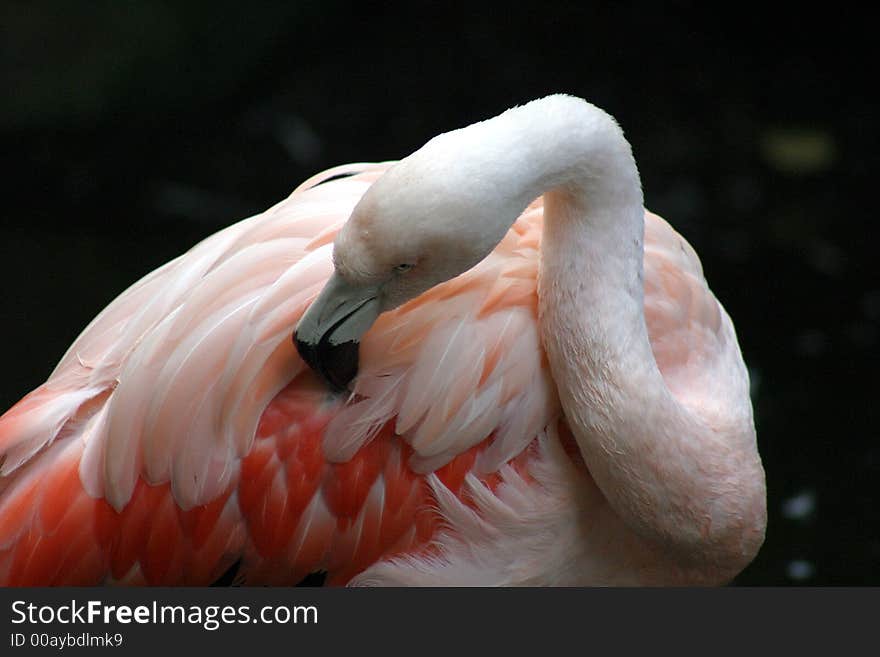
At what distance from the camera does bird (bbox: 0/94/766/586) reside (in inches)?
96.3

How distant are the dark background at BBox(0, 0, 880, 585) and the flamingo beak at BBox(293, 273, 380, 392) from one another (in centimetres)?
220

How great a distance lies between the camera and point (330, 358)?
2.29 metres

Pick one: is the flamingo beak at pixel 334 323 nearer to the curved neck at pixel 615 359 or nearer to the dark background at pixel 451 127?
the curved neck at pixel 615 359

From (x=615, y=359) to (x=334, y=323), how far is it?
0.59 m

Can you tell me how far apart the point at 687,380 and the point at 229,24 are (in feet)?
10.4

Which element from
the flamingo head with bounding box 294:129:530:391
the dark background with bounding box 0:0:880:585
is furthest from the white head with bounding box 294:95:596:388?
the dark background with bounding box 0:0:880:585

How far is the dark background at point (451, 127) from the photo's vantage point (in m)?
4.37

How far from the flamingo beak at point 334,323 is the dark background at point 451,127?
7.21ft

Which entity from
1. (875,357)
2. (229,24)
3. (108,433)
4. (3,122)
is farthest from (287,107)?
(108,433)

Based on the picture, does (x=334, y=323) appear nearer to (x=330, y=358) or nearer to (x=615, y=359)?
(x=330, y=358)

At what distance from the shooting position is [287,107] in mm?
5258

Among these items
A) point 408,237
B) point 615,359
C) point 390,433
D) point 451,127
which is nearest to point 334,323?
point 408,237

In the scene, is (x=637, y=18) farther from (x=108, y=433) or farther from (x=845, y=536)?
(x=108, y=433)

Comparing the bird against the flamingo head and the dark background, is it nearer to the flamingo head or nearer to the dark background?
the flamingo head
